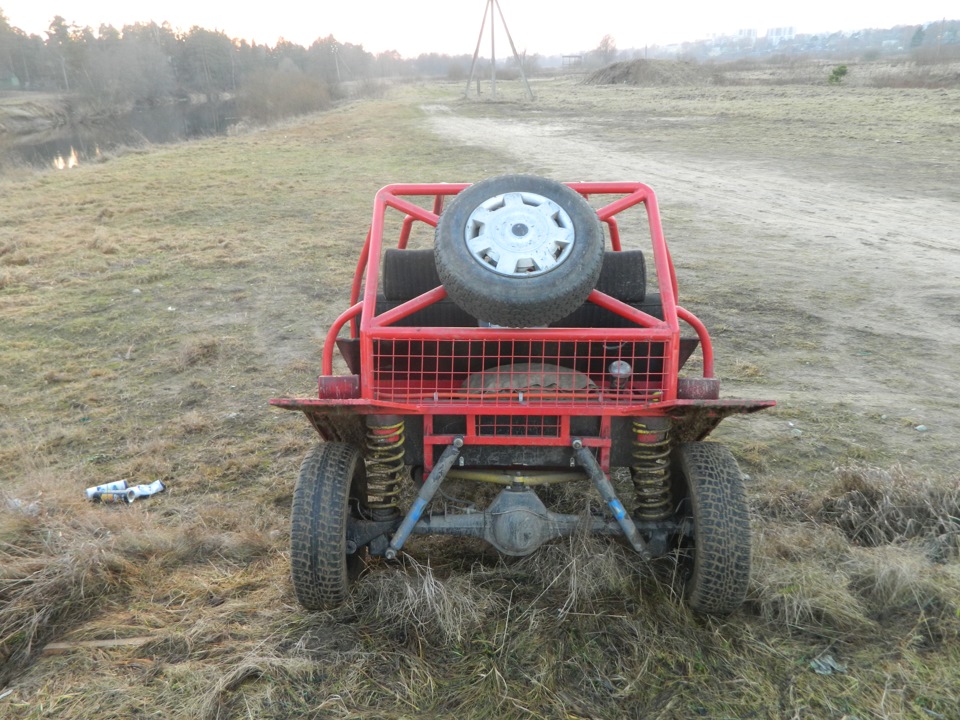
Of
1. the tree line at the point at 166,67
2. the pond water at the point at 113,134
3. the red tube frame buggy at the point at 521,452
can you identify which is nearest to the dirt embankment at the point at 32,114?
the pond water at the point at 113,134

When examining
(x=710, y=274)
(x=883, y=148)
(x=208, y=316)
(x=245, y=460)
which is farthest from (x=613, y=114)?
(x=245, y=460)

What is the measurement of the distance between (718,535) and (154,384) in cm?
466

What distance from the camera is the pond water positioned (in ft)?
80.8

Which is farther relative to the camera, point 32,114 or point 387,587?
point 32,114

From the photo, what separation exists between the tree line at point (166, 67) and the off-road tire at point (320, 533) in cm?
3942

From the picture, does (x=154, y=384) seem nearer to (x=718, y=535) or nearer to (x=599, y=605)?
(x=599, y=605)

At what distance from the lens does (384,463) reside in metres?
3.04

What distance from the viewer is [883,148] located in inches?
615

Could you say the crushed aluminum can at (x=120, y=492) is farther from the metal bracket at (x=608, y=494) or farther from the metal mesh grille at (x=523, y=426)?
the metal bracket at (x=608, y=494)

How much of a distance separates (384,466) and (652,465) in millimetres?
1144

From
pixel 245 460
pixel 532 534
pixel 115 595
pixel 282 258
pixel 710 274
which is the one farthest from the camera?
pixel 282 258

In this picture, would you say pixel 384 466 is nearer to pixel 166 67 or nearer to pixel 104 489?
pixel 104 489

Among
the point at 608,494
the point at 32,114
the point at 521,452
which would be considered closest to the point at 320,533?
the point at 521,452

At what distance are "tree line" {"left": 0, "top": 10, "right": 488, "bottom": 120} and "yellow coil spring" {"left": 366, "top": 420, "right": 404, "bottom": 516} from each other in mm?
39295
